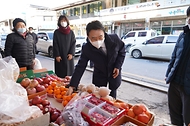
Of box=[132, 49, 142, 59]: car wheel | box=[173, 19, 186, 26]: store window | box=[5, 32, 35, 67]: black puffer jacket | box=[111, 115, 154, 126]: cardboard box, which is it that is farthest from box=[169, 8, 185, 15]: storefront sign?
box=[111, 115, 154, 126]: cardboard box

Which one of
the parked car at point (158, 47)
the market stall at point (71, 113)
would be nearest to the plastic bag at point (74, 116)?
the market stall at point (71, 113)

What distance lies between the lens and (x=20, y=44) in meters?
2.29

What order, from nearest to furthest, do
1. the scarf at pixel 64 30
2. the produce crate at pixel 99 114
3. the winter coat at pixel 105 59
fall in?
1. the produce crate at pixel 99 114
2. the winter coat at pixel 105 59
3. the scarf at pixel 64 30

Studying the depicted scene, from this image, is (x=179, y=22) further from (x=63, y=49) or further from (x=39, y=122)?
(x=39, y=122)

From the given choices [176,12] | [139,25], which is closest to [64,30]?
[176,12]

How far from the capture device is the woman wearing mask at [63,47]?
2.79m

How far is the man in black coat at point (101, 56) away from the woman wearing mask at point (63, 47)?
1.39 meters

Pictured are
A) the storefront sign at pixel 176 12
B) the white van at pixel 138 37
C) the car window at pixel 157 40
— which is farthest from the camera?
the storefront sign at pixel 176 12

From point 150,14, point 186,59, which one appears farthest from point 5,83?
point 150,14

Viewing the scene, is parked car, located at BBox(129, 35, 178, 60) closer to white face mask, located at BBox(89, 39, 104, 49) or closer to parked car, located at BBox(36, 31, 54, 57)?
parked car, located at BBox(36, 31, 54, 57)

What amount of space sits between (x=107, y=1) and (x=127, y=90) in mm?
14641

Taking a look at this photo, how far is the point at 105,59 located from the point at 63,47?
156cm

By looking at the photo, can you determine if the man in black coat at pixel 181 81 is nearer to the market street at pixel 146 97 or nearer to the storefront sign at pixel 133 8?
the market street at pixel 146 97

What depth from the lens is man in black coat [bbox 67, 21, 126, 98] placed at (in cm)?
135
